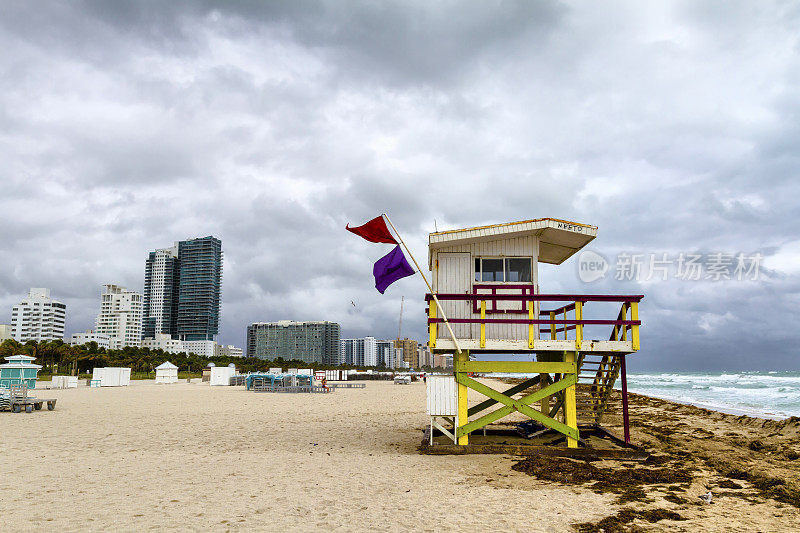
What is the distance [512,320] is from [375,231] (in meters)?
3.78

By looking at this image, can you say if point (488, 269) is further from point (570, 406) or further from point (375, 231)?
point (570, 406)

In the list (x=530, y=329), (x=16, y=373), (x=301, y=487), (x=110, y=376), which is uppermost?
(x=530, y=329)

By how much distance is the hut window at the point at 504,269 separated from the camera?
13.1 metres

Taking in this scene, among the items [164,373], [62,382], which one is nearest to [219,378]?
→ [164,373]

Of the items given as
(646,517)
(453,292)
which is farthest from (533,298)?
(646,517)

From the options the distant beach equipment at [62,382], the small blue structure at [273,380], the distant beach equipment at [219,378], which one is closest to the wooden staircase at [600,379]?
the small blue structure at [273,380]

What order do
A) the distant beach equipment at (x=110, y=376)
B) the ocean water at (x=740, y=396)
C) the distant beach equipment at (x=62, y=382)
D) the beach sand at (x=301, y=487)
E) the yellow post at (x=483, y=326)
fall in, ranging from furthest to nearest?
the distant beach equipment at (x=110, y=376)
the distant beach equipment at (x=62, y=382)
the ocean water at (x=740, y=396)
the yellow post at (x=483, y=326)
the beach sand at (x=301, y=487)

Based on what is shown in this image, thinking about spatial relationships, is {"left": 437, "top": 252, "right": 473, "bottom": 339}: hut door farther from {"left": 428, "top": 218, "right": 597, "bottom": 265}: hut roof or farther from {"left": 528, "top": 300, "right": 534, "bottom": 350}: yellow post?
{"left": 528, "top": 300, "right": 534, "bottom": 350}: yellow post

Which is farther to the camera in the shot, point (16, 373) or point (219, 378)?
point (219, 378)

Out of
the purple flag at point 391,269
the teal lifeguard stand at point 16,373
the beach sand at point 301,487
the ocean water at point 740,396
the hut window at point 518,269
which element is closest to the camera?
the beach sand at point 301,487

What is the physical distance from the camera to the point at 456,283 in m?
13.1

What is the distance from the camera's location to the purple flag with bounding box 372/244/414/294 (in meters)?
→ 12.4

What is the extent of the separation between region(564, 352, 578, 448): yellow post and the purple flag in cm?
410

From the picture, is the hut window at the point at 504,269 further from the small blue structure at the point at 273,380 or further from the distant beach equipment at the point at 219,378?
the distant beach equipment at the point at 219,378
